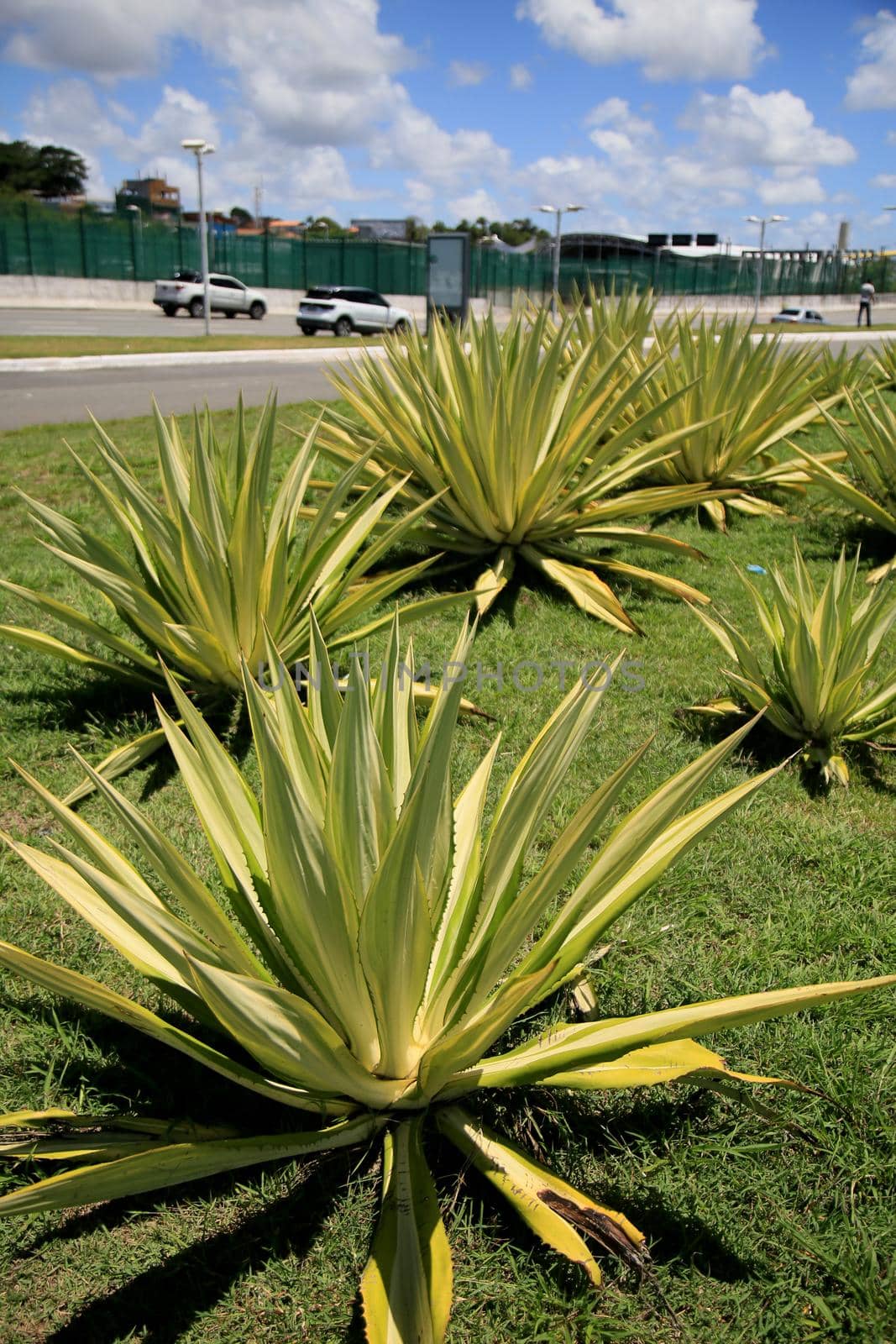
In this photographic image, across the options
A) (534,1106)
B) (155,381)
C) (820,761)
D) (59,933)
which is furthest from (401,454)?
(155,381)

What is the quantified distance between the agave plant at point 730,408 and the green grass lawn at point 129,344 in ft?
34.3

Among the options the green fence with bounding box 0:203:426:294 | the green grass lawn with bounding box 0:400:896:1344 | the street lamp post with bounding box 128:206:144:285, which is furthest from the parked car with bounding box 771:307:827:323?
the green grass lawn with bounding box 0:400:896:1344

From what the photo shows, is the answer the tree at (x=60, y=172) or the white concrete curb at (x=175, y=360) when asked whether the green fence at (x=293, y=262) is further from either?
the tree at (x=60, y=172)

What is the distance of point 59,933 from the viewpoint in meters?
2.75

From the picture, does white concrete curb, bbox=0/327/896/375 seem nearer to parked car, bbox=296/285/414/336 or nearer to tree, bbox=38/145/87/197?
parked car, bbox=296/285/414/336

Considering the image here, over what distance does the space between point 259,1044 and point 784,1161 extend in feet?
3.78

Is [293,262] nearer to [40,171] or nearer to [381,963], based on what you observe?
[40,171]

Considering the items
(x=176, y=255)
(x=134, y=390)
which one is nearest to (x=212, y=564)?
(x=134, y=390)

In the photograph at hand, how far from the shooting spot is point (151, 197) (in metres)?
95.4

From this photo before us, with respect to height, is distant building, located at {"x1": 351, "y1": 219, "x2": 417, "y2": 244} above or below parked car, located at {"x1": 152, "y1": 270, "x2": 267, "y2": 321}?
above

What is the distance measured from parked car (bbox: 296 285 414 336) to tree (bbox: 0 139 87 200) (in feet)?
136

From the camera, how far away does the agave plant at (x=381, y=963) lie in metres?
1.71

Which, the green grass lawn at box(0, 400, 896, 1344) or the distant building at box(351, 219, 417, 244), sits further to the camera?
the distant building at box(351, 219, 417, 244)

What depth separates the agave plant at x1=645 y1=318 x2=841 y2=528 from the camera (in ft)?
21.2
